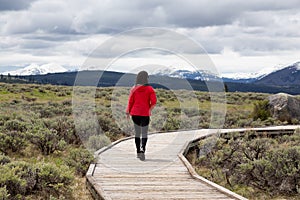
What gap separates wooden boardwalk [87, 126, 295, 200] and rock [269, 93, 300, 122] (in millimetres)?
14124

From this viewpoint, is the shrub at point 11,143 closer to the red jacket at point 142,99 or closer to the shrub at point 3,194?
the red jacket at point 142,99

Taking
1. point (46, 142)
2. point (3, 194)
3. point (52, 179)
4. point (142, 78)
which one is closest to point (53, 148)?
point (46, 142)

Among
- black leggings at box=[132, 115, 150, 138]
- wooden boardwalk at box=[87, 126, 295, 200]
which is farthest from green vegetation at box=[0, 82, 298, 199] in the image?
black leggings at box=[132, 115, 150, 138]

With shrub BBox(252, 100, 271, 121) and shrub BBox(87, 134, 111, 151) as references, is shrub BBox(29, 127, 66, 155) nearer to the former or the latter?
shrub BBox(87, 134, 111, 151)

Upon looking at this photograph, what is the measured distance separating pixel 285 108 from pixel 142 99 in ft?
57.0

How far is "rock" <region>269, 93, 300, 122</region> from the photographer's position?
25891 mm

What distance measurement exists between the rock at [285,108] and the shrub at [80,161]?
17604 millimetres

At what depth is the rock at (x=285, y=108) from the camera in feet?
84.9

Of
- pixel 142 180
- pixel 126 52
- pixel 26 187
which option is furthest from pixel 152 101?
pixel 26 187

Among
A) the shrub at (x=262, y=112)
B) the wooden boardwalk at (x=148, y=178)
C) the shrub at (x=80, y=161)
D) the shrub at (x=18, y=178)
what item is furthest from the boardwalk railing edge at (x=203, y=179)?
the shrub at (x=262, y=112)

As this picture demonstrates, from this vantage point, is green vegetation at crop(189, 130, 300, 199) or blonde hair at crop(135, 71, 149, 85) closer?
green vegetation at crop(189, 130, 300, 199)

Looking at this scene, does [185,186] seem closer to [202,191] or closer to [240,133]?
[202,191]

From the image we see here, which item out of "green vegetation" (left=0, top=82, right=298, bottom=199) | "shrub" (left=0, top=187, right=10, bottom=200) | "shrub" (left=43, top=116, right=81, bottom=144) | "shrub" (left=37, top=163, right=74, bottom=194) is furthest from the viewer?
"shrub" (left=43, top=116, right=81, bottom=144)

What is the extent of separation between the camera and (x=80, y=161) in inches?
421
